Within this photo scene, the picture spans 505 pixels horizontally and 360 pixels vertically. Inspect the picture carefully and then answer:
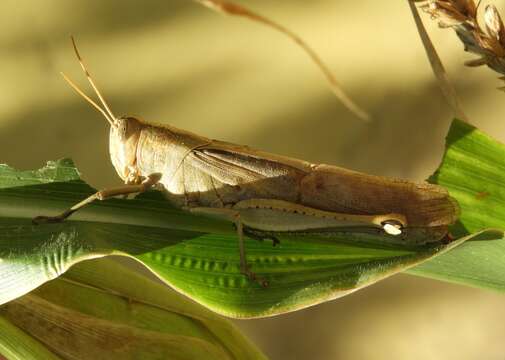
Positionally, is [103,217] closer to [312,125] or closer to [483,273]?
[483,273]

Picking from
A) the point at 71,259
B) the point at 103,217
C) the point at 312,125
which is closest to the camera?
the point at 71,259

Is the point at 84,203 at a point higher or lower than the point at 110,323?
higher

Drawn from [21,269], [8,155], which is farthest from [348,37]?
[21,269]

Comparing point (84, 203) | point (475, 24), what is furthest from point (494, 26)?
point (84, 203)

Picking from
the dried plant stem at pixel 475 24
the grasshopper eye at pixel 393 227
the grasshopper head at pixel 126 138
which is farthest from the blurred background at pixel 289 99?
the dried plant stem at pixel 475 24

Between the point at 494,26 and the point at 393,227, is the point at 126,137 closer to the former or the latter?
the point at 393,227

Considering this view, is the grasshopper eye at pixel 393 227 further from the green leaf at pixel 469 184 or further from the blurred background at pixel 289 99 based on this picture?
the blurred background at pixel 289 99
